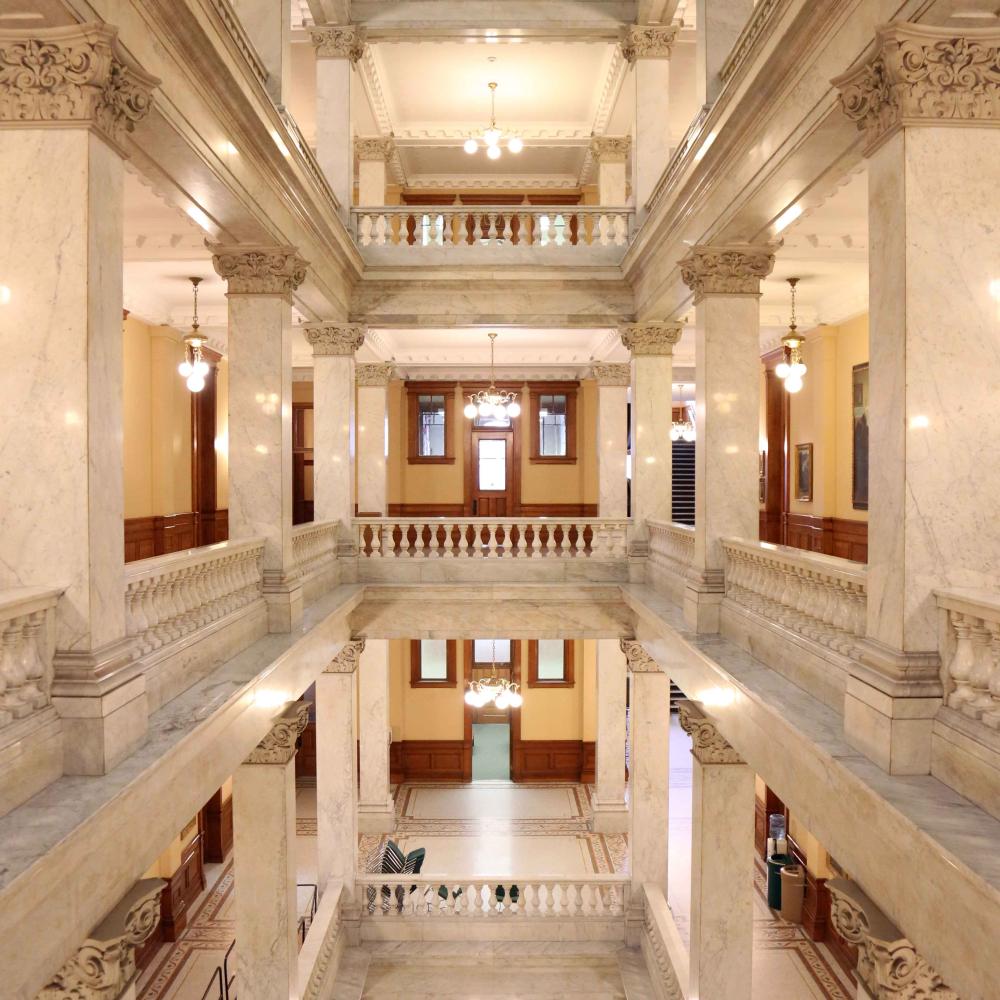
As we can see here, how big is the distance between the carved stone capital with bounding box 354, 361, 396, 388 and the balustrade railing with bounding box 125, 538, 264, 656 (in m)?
7.36

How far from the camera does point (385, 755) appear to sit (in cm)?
1404

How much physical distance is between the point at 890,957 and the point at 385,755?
37.6 ft

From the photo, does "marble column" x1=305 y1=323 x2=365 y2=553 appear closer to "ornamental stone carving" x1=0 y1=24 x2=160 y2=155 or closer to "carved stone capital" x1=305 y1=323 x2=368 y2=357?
"carved stone capital" x1=305 y1=323 x2=368 y2=357

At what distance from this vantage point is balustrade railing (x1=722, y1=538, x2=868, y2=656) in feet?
15.2

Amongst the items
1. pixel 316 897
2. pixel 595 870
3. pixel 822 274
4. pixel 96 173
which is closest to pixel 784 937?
pixel 595 870

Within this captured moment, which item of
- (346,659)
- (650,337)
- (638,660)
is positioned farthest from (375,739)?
(650,337)

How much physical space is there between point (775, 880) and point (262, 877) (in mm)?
7913

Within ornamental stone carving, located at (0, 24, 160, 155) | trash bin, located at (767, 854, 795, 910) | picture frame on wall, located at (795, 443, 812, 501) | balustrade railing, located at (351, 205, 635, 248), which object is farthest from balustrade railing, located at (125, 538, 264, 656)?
picture frame on wall, located at (795, 443, 812, 501)

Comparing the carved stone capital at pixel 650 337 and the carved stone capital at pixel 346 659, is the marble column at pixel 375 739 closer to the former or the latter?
the carved stone capital at pixel 346 659

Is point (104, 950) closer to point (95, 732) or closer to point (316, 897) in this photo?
point (95, 732)

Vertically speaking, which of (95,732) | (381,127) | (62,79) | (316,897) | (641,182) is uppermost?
(381,127)

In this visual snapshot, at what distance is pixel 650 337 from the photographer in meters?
10.7

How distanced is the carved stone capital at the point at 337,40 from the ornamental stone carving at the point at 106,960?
9.62 meters

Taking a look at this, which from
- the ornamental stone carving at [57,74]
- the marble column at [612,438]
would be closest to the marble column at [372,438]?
the marble column at [612,438]
